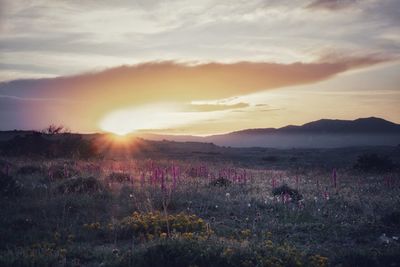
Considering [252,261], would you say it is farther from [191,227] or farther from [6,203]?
[6,203]

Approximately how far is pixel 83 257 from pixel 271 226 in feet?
14.6

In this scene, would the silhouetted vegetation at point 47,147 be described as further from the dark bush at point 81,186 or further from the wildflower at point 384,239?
the wildflower at point 384,239

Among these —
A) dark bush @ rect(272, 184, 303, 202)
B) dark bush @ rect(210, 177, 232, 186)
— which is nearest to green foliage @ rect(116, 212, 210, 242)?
dark bush @ rect(272, 184, 303, 202)

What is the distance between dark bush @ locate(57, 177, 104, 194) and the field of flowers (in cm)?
4

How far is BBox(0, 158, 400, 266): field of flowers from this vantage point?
25.7 feet

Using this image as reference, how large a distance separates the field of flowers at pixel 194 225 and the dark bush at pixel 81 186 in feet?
0.15

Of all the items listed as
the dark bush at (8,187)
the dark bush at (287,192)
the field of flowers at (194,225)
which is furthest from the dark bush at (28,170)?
the dark bush at (287,192)

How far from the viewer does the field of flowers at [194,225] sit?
25.7ft

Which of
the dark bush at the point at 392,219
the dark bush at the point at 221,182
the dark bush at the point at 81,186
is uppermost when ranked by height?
the dark bush at the point at 81,186

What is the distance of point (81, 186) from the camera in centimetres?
1462

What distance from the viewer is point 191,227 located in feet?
32.4

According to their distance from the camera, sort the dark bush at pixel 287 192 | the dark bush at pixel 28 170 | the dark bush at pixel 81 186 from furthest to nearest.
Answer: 1. the dark bush at pixel 28 170
2. the dark bush at pixel 287 192
3. the dark bush at pixel 81 186

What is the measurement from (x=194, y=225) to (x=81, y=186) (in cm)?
595

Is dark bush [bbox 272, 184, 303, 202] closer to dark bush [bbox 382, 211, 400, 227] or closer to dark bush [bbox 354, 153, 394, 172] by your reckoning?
dark bush [bbox 382, 211, 400, 227]
